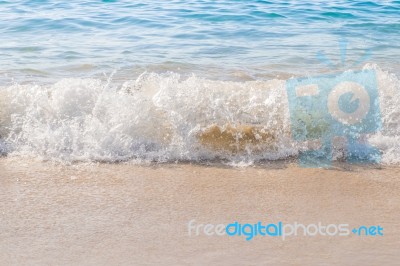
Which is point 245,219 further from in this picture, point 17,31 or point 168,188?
point 17,31

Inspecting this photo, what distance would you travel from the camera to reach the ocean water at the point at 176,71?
362 cm

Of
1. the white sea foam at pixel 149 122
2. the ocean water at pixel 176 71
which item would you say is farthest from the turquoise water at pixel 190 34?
the white sea foam at pixel 149 122

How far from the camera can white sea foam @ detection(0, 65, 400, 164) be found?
140 inches

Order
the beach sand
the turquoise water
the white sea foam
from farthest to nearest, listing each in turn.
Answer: the turquoise water, the white sea foam, the beach sand

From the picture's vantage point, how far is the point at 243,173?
3293mm

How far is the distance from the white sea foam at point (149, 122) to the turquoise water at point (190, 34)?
5.76ft

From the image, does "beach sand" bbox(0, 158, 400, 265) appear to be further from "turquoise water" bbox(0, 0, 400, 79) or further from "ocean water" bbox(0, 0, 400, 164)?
"turquoise water" bbox(0, 0, 400, 79)

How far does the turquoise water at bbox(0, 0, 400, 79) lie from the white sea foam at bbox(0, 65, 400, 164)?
5.76 feet

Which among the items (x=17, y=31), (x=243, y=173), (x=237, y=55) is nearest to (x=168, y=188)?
(x=243, y=173)

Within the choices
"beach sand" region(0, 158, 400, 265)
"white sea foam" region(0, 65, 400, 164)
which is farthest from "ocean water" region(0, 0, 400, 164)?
"beach sand" region(0, 158, 400, 265)

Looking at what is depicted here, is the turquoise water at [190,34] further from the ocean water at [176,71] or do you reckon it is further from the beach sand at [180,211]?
the beach sand at [180,211]

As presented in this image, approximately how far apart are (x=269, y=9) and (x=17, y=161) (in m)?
6.79

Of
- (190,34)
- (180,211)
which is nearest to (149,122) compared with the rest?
(180,211)

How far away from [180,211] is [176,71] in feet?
10.4
